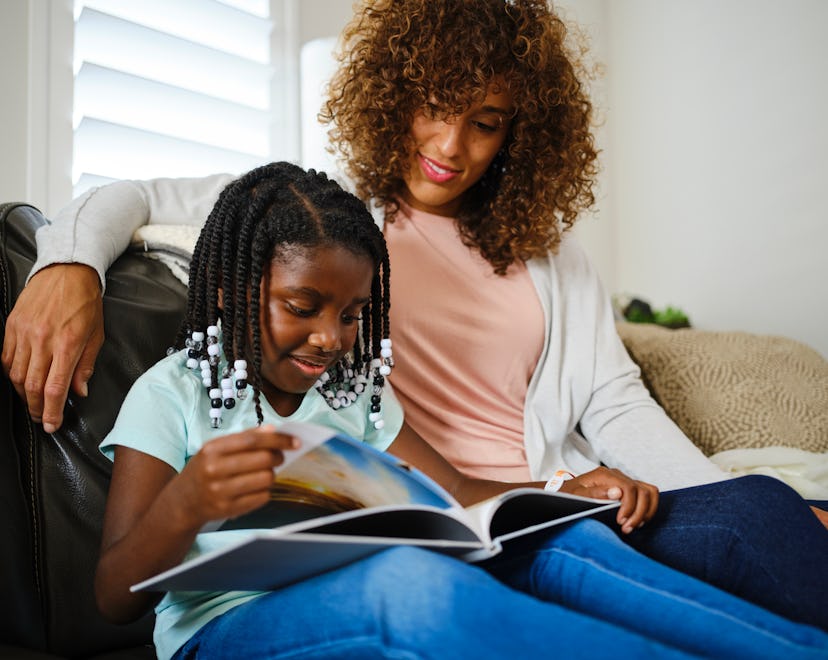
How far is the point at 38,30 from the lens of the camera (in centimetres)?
171

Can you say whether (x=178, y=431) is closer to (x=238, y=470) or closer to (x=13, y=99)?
(x=238, y=470)

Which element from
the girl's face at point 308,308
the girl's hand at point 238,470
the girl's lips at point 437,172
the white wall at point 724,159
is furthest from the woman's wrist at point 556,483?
the white wall at point 724,159

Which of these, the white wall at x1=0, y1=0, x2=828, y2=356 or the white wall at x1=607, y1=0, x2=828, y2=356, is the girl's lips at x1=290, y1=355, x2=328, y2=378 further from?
the white wall at x1=607, y1=0, x2=828, y2=356

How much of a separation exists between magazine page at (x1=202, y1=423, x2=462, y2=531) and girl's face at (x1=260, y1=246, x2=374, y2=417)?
0.80 ft

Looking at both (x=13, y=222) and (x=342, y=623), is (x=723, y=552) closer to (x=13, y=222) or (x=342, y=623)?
(x=342, y=623)

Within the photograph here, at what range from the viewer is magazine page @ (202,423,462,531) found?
0.61 m

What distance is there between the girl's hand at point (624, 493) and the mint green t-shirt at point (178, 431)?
355 millimetres

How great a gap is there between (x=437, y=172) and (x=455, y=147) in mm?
57

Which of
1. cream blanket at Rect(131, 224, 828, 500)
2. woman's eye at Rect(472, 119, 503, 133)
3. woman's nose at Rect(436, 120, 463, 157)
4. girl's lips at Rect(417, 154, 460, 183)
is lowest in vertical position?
cream blanket at Rect(131, 224, 828, 500)

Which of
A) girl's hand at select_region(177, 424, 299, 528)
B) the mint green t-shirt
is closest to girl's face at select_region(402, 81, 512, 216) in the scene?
the mint green t-shirt

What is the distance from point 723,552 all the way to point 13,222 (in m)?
0.99

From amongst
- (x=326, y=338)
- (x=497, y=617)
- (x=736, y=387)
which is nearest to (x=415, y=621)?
(x=497, y=617)

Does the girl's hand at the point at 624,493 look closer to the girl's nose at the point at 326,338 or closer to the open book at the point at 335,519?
the open book at the point at 335,519

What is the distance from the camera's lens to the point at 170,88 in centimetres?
191
